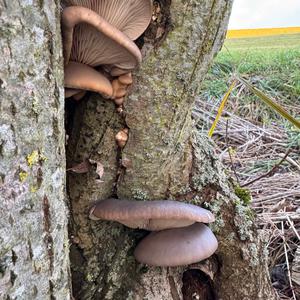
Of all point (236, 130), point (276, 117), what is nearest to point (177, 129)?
point (236, 130)

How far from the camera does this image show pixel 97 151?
1379 millimetres

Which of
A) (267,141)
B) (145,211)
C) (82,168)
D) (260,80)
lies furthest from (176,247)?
(260,80)

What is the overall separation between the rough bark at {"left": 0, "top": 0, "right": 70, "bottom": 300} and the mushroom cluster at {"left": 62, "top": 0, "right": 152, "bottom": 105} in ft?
0.36

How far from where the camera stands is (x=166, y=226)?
1434mm

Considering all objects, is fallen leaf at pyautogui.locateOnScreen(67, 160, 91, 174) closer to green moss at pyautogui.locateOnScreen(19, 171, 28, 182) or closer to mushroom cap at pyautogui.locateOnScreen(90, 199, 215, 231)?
mushroom cap at pyautogui.locateOnScreen(90, 199, 215, 231)

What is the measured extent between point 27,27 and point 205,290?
141 centimetres

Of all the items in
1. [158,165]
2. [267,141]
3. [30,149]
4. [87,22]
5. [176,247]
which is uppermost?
[87,22]

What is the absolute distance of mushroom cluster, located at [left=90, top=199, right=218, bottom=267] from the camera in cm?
123

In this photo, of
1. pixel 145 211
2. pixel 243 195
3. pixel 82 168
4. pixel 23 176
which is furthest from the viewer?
pixel 243 195

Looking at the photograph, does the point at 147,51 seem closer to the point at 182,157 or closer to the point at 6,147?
the point at 182,157

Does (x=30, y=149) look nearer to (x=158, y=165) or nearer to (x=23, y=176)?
(x=23, y=176)

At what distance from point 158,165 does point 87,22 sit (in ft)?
2.04

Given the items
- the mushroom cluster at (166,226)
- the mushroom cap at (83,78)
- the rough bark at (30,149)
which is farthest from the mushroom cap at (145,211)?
the mushroom cap at (83,78)

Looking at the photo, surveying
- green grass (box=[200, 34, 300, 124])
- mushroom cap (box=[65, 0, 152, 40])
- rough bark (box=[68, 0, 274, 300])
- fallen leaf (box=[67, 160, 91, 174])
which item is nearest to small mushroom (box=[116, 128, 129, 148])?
rough bark (box=[68, 0, 274, 300])
